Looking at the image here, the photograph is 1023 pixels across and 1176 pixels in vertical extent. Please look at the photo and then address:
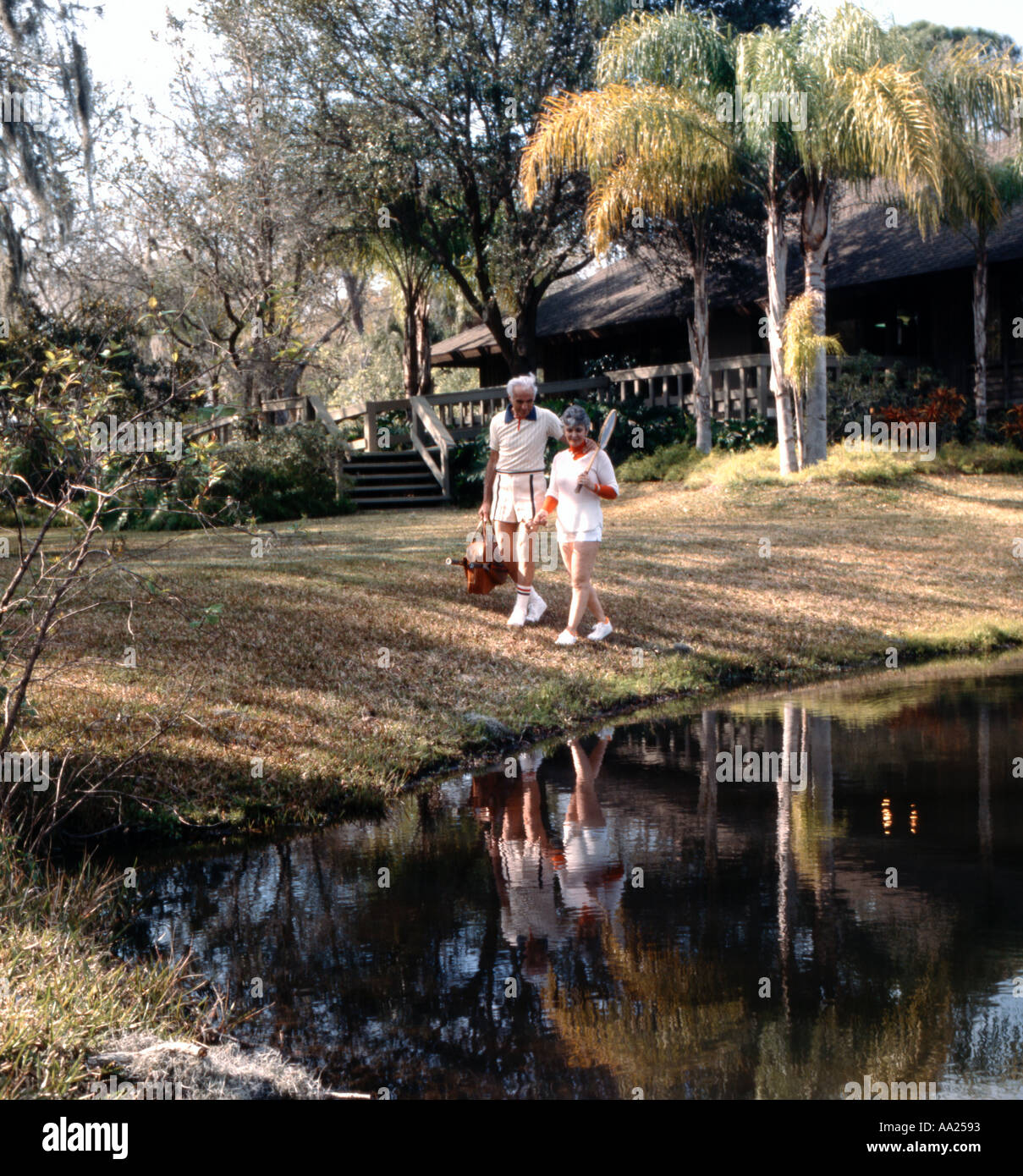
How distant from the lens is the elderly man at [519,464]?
36.1ft

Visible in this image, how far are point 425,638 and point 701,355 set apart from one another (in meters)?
14.8

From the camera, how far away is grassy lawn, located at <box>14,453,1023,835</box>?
7.83 metres

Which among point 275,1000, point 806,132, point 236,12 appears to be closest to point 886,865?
point 275,1000

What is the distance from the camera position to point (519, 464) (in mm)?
11156

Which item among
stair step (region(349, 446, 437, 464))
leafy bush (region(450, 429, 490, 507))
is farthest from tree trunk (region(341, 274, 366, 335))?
leafy bush (region(450, 429, 490, 507))

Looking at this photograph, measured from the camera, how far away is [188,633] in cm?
1010

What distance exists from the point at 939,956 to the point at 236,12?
2602cm

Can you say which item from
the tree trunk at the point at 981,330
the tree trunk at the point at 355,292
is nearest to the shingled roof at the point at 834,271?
the tree trunk at the point at 981,330

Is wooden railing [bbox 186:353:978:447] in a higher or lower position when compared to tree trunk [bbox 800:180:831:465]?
lower

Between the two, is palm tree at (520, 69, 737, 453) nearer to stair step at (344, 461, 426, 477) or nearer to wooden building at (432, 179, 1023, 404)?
wooden building at (432, 179, 1023, 404)

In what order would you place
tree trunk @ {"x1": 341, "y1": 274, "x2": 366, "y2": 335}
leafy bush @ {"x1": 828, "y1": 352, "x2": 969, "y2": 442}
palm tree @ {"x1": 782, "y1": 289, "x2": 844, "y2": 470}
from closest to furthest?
palm tree @ {"x1": 782, "y1": 289, "x2": 844, "y2": 470}
leafy bush @ {"x1": 828, "y1": 352, "x2": 969, "y2": 442}
tree trunk @ {"x1": 341, "y1": 274, "x2": 366, "y2": 335}

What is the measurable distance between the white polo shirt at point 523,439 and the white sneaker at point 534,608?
1260mm

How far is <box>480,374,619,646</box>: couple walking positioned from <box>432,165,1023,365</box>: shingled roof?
1456 centimetres
